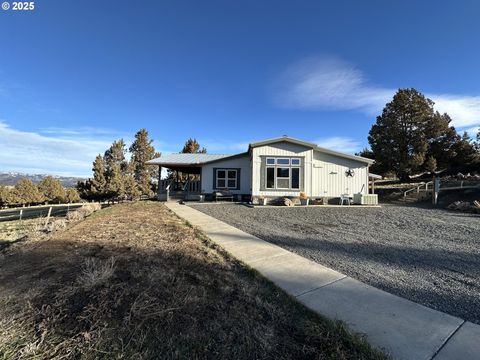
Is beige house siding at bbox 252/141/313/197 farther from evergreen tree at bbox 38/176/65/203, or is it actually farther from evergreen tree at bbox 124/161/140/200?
evergreen tree at bbox 38/176/65/203

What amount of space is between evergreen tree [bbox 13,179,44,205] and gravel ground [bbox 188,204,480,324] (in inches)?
1771

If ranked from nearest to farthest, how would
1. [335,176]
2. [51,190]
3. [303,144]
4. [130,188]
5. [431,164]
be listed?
[303,144], [335,176], [431,164], [130,188], [51,190]

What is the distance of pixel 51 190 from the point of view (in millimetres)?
41812

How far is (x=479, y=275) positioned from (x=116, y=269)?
231 inches

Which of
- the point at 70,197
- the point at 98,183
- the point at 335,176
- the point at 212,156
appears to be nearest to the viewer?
the point at 335,176

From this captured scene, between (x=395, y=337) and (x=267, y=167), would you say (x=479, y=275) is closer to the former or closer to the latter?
(x=395, y=337)

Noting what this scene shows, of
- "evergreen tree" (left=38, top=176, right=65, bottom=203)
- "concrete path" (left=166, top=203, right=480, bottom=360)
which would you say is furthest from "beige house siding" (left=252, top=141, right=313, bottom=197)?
"evergreen tree" (left=38, top=176, right=65, bottom=203)

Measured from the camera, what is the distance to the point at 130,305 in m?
2.85

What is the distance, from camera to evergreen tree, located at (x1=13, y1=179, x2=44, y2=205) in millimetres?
39000

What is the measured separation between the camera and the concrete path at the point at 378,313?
7.66ft

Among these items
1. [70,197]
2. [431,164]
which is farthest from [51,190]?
[431,164]

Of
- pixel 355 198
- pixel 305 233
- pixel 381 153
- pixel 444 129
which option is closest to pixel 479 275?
pixel 305 233

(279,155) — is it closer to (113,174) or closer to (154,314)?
(154,314)

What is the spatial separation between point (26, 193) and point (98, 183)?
21.1 m
